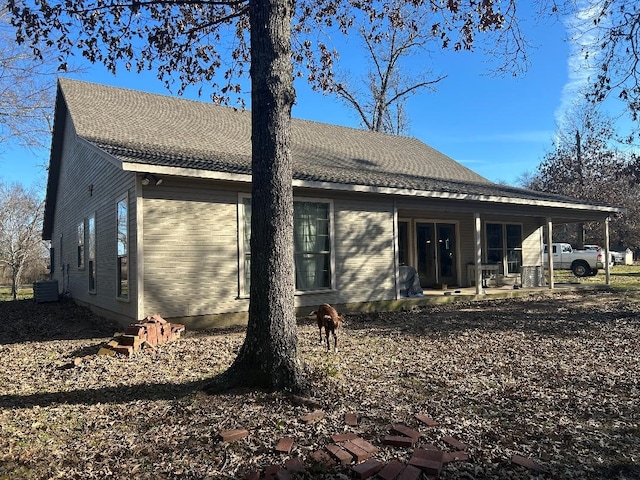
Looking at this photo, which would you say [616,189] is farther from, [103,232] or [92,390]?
[92,390]

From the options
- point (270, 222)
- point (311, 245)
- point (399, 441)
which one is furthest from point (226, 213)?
point (399, 441)

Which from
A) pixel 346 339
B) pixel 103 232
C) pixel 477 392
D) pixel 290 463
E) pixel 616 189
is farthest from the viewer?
pixel 616 189

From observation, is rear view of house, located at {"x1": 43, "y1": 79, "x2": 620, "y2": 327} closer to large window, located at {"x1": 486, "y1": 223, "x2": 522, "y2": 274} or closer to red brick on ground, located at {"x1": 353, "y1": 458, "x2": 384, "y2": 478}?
large window, located at {"x1": 486, "y1": 223, "x2": 522, "y2": 274}

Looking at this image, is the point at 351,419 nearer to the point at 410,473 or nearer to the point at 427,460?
the point at 427,460

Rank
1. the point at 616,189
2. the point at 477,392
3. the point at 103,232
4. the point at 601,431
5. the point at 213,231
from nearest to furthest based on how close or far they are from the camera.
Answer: the point at 601,431
the point at 477,392
the point at 213,231
the point at 103,232
the point at 616,189

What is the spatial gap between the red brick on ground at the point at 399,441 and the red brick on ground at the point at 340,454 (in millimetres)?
354

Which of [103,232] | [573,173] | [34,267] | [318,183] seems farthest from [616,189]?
[34,267]

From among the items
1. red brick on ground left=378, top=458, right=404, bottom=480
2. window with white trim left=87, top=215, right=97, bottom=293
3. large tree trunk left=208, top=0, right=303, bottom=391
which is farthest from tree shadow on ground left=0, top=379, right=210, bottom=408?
window with white trim left=87, top=215, right=97, bottom=293

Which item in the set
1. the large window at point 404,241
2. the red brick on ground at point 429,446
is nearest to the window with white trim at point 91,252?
the large window at point 404,241

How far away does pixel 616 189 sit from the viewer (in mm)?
35438

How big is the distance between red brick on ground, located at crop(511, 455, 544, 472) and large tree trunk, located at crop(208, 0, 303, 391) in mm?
1850

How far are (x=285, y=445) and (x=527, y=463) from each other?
1.55 m

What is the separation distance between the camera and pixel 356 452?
10.0 ft

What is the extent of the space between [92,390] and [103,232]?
666cm
